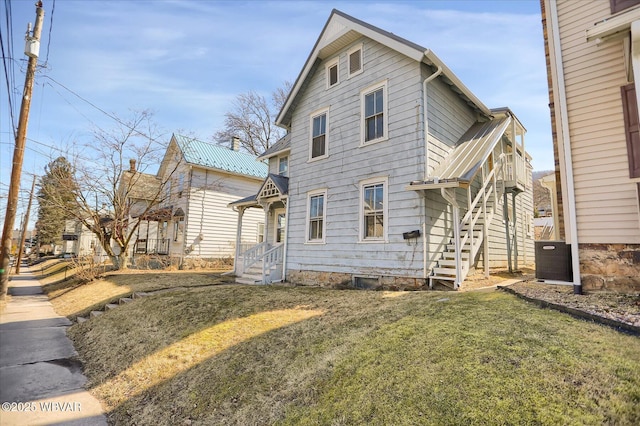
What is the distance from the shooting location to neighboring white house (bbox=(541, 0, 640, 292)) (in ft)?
19.1

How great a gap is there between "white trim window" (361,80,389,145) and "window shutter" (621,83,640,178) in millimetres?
5002

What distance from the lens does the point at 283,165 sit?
585 inches

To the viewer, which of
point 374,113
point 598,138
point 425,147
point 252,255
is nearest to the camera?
point 598,138

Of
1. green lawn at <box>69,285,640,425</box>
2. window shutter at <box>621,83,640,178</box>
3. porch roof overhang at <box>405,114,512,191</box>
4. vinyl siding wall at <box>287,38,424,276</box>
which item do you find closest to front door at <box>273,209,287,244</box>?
vinyl siding wall at <box>287,38,424,276</box>

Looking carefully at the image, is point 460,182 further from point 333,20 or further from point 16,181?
point 16,181

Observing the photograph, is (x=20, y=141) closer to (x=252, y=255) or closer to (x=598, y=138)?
(x=252, y=255)

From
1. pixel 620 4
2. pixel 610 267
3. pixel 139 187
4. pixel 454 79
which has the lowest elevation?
pixel 610 267

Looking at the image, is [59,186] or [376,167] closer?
[376,167]

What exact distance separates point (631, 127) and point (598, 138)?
57 cm

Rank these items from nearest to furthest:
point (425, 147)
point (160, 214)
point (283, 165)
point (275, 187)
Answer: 1. point (425, 147)
2. point (275, 187)
3. point (283, 165)
4. point (160, 214)

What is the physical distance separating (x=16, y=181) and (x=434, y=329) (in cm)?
1500

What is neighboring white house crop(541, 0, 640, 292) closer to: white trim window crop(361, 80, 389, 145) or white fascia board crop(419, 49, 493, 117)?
white fascia board crop(419, 49, 493, 117)

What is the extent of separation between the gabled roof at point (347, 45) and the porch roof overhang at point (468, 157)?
74cm

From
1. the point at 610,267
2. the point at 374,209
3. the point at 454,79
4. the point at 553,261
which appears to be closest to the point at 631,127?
the point at 610,267
